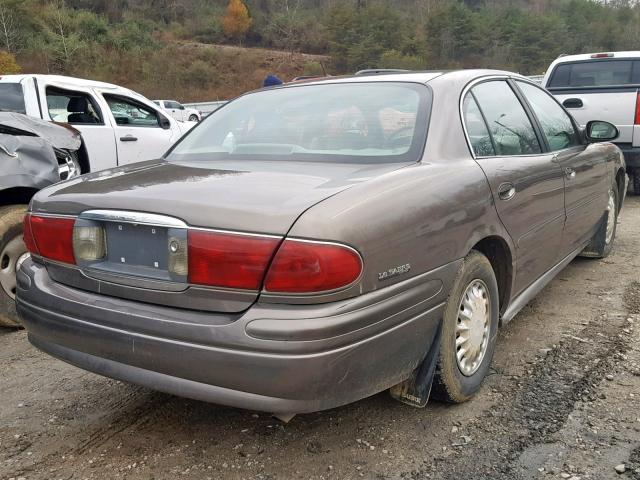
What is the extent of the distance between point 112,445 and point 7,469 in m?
0.39

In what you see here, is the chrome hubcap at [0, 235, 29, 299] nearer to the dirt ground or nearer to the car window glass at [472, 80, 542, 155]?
the dirt ground

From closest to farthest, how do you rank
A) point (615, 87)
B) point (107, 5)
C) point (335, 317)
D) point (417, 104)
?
point (335, 317), point (417, 104), point (615, 87), point (107, 5)

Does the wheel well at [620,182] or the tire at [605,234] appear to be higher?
the wheel well at [620,182]

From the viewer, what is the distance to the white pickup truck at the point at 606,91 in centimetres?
751

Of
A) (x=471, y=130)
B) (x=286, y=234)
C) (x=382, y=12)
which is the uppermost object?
(x=382, y=12)

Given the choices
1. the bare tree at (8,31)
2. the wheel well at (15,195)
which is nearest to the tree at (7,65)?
the bare tree at (8,31)

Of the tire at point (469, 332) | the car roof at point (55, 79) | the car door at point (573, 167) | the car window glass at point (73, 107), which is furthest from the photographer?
the car window glass at point (73, 107)

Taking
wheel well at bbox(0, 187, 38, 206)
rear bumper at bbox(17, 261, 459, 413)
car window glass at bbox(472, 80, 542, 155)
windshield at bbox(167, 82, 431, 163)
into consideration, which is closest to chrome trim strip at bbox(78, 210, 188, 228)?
rear bumper at bbox(17, 261, 459, 413)

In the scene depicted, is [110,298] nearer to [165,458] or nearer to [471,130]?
[165,458]

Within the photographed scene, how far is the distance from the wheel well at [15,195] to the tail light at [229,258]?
266 centimetres

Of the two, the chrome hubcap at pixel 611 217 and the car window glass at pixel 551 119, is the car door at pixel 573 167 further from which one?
the chrome hubcap at pixel 611 217

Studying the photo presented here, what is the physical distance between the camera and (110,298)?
2.19m

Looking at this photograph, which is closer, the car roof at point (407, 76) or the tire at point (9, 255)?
the car roof at point (407, 76)

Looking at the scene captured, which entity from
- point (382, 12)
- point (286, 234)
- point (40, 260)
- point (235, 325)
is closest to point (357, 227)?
point (286, 234)
